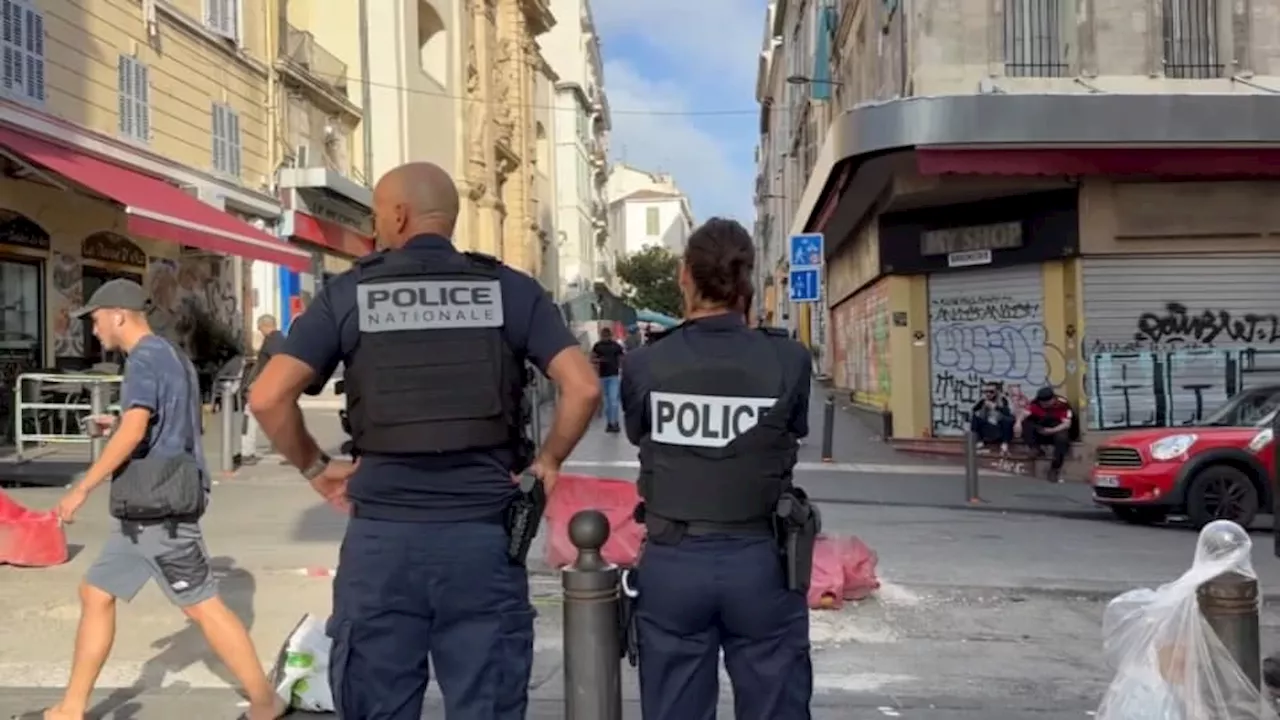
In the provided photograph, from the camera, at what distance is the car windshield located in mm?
12773

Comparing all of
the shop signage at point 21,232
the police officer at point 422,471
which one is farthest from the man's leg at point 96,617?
the shop signage at point 21,232

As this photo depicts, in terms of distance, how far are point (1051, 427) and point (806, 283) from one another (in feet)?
12.7

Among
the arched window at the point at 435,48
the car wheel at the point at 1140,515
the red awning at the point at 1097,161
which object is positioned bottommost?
the car wheel at the point at 1140,515

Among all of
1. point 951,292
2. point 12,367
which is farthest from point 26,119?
point 951,292

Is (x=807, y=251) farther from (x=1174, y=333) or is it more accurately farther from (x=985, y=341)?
(x=1174, y=333)

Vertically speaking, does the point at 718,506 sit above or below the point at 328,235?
below

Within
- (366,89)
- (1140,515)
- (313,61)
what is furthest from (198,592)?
(366,89)

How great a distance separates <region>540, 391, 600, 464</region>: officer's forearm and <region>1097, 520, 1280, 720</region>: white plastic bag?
2.18 meters

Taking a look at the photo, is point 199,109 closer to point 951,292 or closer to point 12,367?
point 12,367

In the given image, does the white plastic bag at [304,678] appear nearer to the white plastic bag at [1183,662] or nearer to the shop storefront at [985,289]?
the white plastic bag at [1183,662]

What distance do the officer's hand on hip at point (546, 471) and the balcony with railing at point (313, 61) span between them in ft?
74.6

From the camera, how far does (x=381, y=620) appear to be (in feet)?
11.1

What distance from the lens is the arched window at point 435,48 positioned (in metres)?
38.4

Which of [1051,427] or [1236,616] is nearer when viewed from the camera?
[1236,616]
